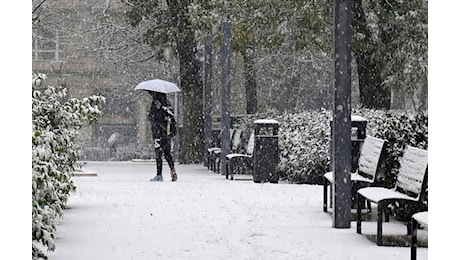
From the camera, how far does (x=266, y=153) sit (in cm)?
1705

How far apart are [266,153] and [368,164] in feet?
19.9

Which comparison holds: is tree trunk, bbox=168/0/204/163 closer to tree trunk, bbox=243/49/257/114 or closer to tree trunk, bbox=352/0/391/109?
tree trunk, bbox=243/49/257/114

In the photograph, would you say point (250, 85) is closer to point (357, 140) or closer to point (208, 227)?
point (357, 140)

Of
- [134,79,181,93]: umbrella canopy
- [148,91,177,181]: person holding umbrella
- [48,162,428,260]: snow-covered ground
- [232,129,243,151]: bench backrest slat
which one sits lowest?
[48,162,428,260]: snow-covered ground

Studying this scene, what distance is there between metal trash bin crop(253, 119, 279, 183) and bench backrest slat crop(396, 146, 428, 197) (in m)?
7.31

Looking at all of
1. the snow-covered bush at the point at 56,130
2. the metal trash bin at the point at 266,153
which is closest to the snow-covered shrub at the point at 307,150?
the metal trash bin at the point at 266,153

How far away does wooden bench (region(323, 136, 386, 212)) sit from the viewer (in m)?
10.6

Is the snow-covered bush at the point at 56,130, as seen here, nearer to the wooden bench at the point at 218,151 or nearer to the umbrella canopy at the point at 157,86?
the umbrella canopy at the point at 157,86

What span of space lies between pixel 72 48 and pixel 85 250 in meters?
26.2

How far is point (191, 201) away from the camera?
43.7 feet

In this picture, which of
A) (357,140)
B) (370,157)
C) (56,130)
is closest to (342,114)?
(370,157)

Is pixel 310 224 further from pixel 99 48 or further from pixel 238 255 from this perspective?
pixel 99 48

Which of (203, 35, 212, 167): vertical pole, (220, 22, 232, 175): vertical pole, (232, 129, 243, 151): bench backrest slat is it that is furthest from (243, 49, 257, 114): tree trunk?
(220, 22, 232, 175): vertical pole
